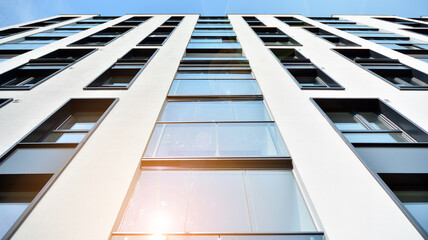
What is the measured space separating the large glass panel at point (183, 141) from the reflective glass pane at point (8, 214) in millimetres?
2826

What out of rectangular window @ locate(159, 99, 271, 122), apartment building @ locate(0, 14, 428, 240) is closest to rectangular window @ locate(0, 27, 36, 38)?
apartment building @ locate(0, 14, 428, 240)

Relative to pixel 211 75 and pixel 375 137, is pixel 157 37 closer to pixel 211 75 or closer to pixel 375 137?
pixel 211 75

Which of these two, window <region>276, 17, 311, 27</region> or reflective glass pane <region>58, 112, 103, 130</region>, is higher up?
window <region>276, 17, 311, 27</region>

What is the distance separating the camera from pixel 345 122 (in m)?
7.45

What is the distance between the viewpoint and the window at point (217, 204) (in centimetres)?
396

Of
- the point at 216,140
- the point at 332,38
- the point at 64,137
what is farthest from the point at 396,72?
the point at 64,137

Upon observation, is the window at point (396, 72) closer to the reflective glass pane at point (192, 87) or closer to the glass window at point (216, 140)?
the glass window at point (216, 140)

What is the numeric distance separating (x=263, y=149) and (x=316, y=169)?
55.6 inches

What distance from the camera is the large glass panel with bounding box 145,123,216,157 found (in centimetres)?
559

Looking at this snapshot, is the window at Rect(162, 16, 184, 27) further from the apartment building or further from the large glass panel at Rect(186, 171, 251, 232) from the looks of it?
the large glass panel at Rect(186, 171, 251, 232)

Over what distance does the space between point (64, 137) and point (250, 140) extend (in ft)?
19.2

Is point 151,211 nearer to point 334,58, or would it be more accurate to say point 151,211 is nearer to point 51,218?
point 51,218

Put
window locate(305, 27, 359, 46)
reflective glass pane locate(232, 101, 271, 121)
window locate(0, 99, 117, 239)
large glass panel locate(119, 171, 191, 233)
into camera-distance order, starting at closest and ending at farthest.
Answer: large glass panel locate(119, 171, 191, 233) → window locate(0, 99, 117, 239) → reflective glass pane locate(232, 101, 271, 121) → window locate(305, 27, 359, 46)

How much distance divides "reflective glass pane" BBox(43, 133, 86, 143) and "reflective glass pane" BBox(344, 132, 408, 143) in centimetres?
842
